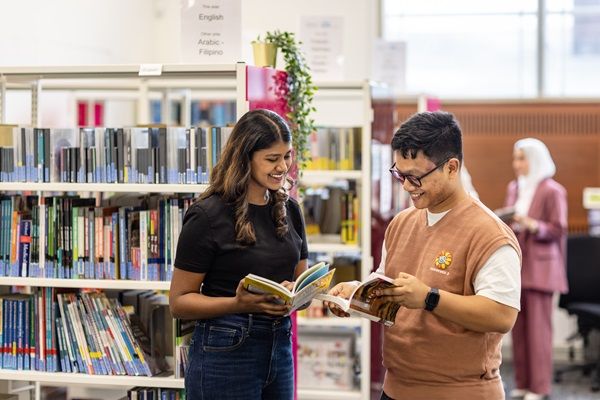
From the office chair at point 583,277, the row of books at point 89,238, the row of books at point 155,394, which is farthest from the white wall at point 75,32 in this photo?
the office chair at point 583,277

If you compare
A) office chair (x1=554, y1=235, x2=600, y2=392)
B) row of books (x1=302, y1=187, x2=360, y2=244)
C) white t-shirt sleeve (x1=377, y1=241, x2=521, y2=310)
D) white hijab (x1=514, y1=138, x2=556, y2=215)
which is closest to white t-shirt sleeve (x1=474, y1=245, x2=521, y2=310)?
white t-shirt sleeve (x1=377, y1=241, x2=521, y2=310)

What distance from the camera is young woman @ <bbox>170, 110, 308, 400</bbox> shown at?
2730 mm

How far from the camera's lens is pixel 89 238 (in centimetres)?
349

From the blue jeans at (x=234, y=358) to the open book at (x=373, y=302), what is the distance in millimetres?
346

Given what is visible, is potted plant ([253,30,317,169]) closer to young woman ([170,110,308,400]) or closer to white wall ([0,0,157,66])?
young woman ([170,110,308,400])

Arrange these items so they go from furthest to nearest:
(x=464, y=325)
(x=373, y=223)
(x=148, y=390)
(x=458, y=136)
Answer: (x=373, y=223) < (x=148, y=390) < (x=458, y=136) < (x=464, y=325)

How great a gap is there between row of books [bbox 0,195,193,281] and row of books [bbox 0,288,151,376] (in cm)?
11

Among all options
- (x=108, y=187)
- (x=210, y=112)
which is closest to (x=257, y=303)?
(x=108, y=187)

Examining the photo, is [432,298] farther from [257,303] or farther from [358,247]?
[358,247]

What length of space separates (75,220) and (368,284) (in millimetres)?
1465

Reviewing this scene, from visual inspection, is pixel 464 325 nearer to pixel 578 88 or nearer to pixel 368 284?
pixel 368 284

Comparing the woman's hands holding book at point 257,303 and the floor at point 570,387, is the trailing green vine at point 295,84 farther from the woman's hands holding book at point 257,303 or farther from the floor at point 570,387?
the floor at point 570,387

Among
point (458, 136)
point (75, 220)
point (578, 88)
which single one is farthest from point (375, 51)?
point (458, 136)

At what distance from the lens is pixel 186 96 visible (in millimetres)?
5457
